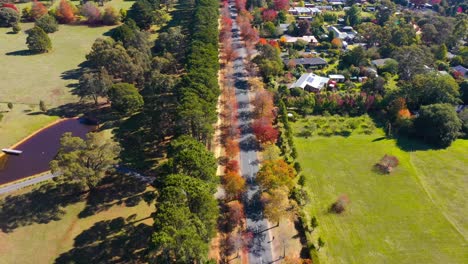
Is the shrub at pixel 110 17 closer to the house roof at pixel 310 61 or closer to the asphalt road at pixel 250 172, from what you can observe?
the asphalt road at pixel 250 172

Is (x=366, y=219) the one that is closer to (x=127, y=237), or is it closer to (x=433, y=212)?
(x=433, y=212)

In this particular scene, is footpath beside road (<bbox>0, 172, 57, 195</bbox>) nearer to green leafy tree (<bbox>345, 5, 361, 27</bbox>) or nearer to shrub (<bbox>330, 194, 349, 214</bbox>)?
shrub (<bbox>330, 194, 349, 214</bbox>)

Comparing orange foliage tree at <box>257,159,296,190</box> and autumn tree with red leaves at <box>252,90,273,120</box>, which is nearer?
orange foliage tree at <box>257,159,296,190</box>

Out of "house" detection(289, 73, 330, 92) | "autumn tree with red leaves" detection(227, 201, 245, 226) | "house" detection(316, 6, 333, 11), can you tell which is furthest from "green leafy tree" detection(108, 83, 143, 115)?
"house" detection(316, 6, 333, 11)

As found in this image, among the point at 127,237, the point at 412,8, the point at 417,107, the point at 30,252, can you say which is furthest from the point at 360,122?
the point at 412,8

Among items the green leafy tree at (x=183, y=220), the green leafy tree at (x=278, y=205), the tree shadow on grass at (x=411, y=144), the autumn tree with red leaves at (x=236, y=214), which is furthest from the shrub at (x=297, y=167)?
the tree shadow on grass at (x=411, y=144)

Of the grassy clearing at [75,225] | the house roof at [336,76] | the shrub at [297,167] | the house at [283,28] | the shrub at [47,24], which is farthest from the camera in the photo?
the house at [283,28]

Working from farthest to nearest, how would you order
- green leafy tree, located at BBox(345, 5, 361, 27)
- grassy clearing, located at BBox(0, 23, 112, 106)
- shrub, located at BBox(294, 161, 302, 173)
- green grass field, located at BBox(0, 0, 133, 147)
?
green leafy tree, located at BBox(345, 5, 361, 27) < grassy clearing, located at BBox(0, 23, 112, 106) < green grass field, located at BBox(0, 0, 133, 147) < shrub, located at BBox(294, 161, 302, 173)
